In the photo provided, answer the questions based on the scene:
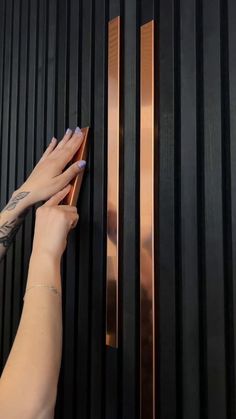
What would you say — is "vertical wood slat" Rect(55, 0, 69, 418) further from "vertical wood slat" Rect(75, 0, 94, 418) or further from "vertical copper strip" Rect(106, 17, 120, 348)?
"vertical copper strip" Rect(106, 17, 120, 348)

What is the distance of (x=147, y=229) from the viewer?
778mm

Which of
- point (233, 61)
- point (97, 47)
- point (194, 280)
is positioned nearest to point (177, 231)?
point (194, 280)

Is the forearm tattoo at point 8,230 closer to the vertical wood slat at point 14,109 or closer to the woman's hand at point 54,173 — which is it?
the woman's hand at point 54,173

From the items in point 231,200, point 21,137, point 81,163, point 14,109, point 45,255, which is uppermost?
point 14,109

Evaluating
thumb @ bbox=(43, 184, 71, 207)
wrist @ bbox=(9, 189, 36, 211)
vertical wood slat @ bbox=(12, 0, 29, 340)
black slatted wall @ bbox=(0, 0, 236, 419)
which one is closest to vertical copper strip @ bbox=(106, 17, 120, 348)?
black slatted wall @ bbox=(0, 0, 236, 419)

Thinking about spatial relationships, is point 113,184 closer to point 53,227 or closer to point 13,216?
point 53,227

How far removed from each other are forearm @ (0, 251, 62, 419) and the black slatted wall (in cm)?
22

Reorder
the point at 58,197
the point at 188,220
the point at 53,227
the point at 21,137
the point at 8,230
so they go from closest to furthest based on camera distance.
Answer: the point at 188,220 → the point at 53,227 → the point at 58,197 → the point at 8,230 → the point at 21,137

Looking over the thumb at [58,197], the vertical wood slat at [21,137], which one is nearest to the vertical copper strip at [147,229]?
the thumb at [58,197]

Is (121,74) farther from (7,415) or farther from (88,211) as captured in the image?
(7,415)

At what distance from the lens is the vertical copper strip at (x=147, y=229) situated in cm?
75

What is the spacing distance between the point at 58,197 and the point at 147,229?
10.7 inches

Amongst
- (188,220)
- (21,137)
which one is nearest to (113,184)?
(188,220)

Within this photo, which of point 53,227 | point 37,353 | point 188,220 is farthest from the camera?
point 53,227
